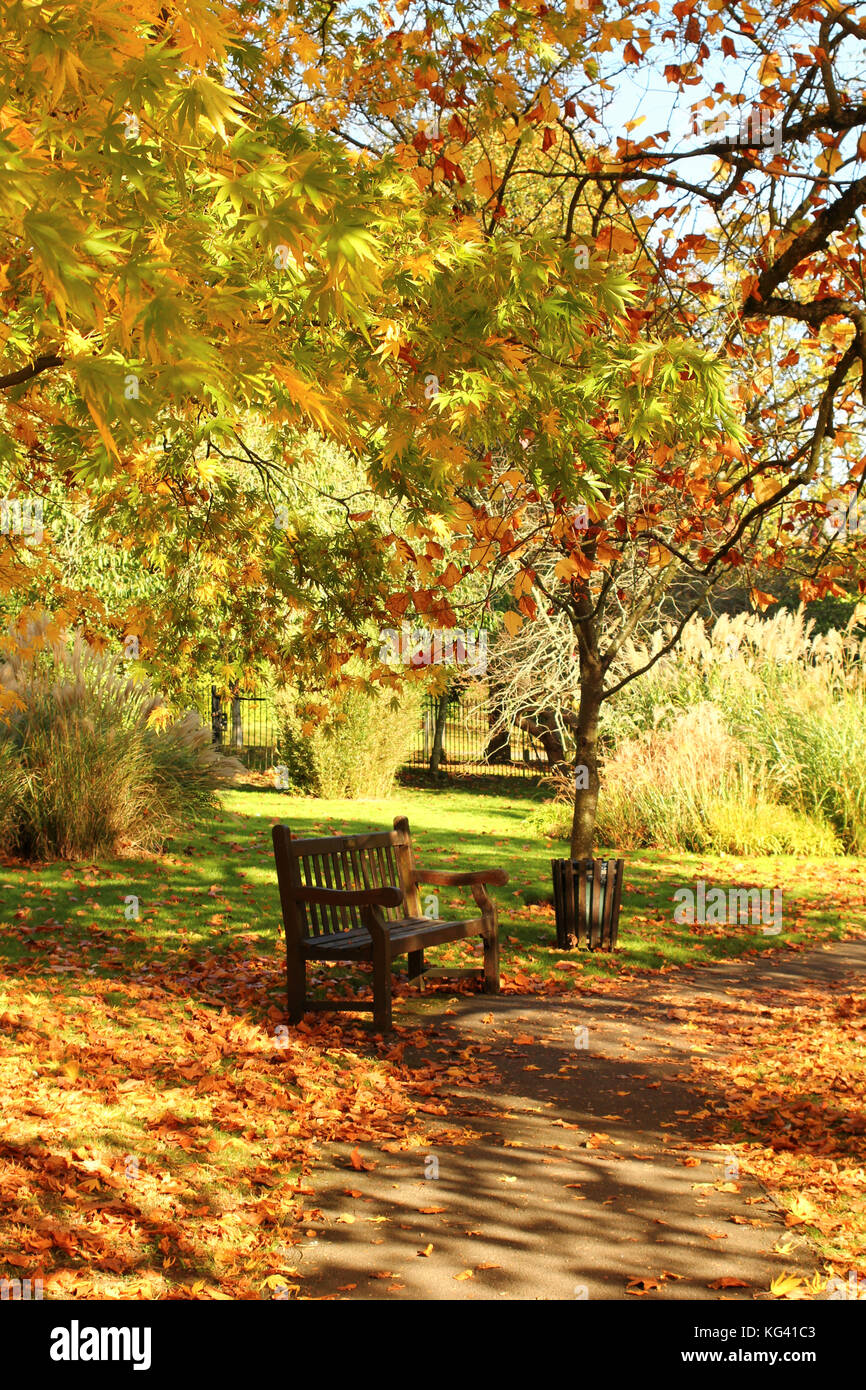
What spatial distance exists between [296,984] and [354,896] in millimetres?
562

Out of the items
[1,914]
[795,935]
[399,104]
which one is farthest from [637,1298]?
[399,104]

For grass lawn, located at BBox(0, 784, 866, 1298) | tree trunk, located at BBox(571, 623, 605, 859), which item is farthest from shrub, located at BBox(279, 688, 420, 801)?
tree trunk, located at BBox(571, 623, 605, 859)

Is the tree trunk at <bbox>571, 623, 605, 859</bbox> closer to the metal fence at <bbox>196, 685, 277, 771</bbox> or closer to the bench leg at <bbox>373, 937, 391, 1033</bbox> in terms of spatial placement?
the bench leg at <bbox>373, 937, 391, 1033</bbox>

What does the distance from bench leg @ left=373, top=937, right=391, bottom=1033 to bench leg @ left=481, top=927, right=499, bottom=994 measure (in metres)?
1.38

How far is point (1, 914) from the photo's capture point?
8117mm

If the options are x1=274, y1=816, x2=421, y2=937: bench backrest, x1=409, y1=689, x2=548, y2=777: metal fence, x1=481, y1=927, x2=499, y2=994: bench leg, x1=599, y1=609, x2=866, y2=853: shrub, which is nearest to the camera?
x1=274, y1=816, x2=421, y2=937: bench backrest

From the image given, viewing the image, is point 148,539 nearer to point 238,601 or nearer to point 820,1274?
point 238,601

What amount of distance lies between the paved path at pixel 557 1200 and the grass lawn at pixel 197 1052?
195 mm

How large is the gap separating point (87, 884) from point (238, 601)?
8.72 feet

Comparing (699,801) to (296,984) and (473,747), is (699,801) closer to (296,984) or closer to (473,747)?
(296,984)

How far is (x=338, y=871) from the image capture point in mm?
7320

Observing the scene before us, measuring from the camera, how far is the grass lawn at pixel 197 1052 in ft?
12.3

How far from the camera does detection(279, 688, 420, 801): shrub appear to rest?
17969mm

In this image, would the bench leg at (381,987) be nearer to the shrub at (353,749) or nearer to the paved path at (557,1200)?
the paved path at (557,1200)
